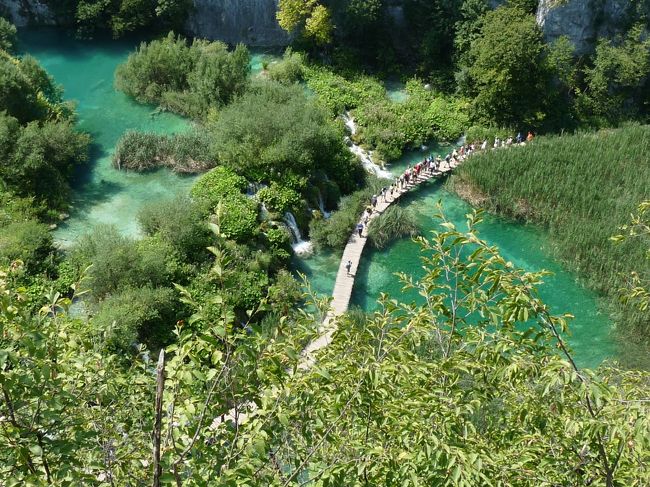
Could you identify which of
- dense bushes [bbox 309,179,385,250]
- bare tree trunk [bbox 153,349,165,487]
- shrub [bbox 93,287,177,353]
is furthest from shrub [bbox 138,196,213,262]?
bare tree trunk [bbox 153,349,165,487]

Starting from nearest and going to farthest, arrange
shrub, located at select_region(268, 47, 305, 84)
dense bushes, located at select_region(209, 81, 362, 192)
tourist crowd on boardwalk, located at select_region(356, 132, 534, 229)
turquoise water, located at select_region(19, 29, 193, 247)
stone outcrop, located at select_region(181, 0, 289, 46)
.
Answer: turquoise water, located at select_region(19, 29, 193, 247) < dense bushes, located at select_region(209, 81, 362, 192) < tourist crowd on boardwalk, located at select_region(356, 132, 534, 229) < shrub, located at select_region(268, 47, 305, 84) < stone outcrop, located at select_region(181, 0, 289, 46)

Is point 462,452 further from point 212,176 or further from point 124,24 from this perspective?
point 124,24

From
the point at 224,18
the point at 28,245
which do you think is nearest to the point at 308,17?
the point at 224,18

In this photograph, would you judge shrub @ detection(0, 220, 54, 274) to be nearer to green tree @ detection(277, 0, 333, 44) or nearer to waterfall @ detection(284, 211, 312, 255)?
waterfall @ detection(284, 211, 312, 255)

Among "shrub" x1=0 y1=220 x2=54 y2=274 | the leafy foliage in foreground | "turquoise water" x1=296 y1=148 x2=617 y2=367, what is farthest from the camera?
"turquoise water" x1=296 y1=148 x2=617 y2=367

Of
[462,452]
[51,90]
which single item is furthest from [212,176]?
[462,452]

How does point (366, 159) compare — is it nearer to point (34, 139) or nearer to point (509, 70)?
point (509, 70)
